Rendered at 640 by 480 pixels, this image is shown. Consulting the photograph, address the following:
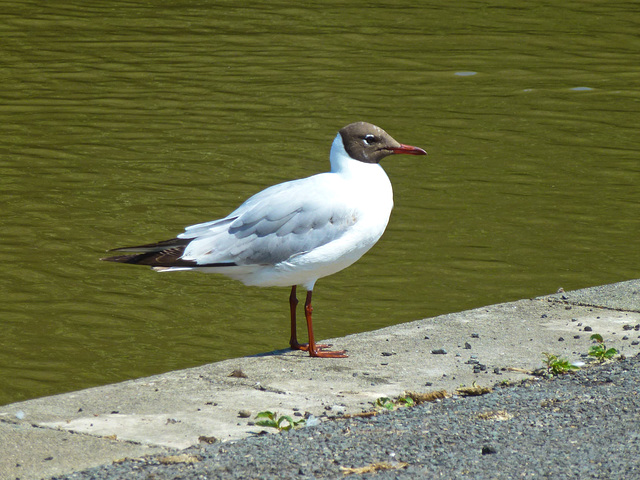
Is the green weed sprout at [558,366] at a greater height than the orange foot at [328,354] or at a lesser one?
greater

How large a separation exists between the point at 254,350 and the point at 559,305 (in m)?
2.17

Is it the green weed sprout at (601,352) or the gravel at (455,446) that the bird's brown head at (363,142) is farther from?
the gravel at (455,446)

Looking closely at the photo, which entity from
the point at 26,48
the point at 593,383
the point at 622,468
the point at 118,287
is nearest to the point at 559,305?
the point at 593,383

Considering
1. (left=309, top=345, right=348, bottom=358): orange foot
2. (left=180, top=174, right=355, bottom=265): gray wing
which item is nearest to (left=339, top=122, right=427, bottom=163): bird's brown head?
(left=180, top=174, right=355, bottom=265): gray wing

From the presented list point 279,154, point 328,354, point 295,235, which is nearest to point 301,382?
point 328,354

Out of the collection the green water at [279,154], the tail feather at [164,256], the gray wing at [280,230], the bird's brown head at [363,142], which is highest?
the bird's brown head at [363,142]

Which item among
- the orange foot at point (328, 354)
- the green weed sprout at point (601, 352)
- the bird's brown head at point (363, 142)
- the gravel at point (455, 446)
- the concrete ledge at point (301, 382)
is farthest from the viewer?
the bird's brown head at point (363, 142)

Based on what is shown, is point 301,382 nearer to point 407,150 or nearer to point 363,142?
point 363,142

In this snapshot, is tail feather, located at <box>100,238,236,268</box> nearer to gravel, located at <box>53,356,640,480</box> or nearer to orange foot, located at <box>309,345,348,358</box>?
orange foot, located at <box>309,345,348,358</box>

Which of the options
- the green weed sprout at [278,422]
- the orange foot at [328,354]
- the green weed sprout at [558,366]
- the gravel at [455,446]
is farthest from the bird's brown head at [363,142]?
the green weed sprout at [278,422]

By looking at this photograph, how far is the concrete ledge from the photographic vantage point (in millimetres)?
4570

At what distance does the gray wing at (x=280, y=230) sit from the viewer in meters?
6.26

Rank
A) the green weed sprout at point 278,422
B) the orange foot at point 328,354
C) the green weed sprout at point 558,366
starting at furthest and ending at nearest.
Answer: the orange foot at point 328,354, the green weed sprout at point 558,366, the green weed sprout at point 278,422

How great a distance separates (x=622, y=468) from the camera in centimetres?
417
